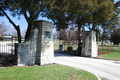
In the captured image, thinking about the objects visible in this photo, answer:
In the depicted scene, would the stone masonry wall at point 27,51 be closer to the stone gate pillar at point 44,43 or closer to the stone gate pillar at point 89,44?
the stone gate pillar at point 44,43

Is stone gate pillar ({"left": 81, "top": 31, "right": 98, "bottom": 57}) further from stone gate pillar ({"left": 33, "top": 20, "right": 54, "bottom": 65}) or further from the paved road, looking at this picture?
stone gate pillar ({"left": 33, "top": 20, "right": 54, "bottom": 65})

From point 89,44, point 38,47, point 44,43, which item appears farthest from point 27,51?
point 89,44

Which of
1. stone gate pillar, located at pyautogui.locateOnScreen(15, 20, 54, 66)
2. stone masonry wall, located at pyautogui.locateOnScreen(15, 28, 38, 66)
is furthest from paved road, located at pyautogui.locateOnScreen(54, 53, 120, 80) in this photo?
stone masonry wall, located at pyautogui.locateOnScreen(15, 28, 38, 66)

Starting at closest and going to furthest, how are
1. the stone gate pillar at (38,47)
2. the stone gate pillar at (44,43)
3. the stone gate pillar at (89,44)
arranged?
1. the stone gate pillar at (38,47)
2. the stone gate pillar at (44,43)
3. the stone gate pillar at (89,44)

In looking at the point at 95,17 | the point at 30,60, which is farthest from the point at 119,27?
the point at 30,60

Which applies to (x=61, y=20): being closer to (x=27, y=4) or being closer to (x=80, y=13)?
(x=80, y=13)

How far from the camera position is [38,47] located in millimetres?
7844

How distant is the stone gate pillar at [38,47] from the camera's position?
7.24 m

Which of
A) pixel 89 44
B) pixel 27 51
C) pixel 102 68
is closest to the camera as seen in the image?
pixel 27 51

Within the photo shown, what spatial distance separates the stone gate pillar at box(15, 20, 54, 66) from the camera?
285 inches

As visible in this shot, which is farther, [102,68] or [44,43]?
[102,68]

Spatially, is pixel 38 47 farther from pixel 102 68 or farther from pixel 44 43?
pixel 102 68

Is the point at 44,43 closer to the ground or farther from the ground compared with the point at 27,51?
farther from the ground

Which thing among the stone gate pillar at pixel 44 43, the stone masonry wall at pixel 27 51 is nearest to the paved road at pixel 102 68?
the stone gate pillar at pixel 44 43
